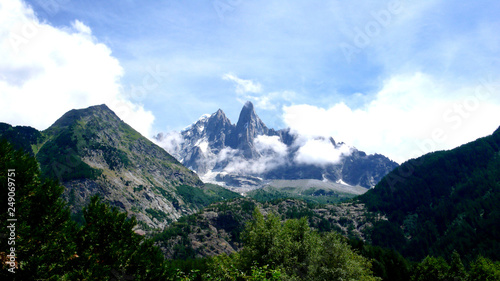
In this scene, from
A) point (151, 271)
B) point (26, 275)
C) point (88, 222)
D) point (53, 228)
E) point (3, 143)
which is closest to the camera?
point (26, 275)

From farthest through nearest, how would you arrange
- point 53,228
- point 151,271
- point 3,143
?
point 151,271, point 3,143, point 53,228

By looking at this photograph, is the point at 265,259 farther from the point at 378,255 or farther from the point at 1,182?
the point at 378,255

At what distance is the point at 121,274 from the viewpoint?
38094mm

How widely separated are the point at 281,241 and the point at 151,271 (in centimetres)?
2216

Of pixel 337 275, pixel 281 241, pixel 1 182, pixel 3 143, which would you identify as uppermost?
pixel 3 143

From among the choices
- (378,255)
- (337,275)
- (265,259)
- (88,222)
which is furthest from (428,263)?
(88,222)

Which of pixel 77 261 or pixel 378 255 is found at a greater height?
pixel 77 261

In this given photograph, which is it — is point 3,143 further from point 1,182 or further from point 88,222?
point 88,222

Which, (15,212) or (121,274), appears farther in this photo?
(121,274)

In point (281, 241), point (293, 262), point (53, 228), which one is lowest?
point (293, 262)

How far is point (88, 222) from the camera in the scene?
38062 millimetres

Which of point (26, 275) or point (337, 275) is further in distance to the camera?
point (337, 275)

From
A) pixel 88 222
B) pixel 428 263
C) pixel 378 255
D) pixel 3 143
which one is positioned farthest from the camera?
pixel 378 255

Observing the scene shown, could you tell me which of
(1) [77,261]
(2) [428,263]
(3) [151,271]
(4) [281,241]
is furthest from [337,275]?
(2) [428,263]
